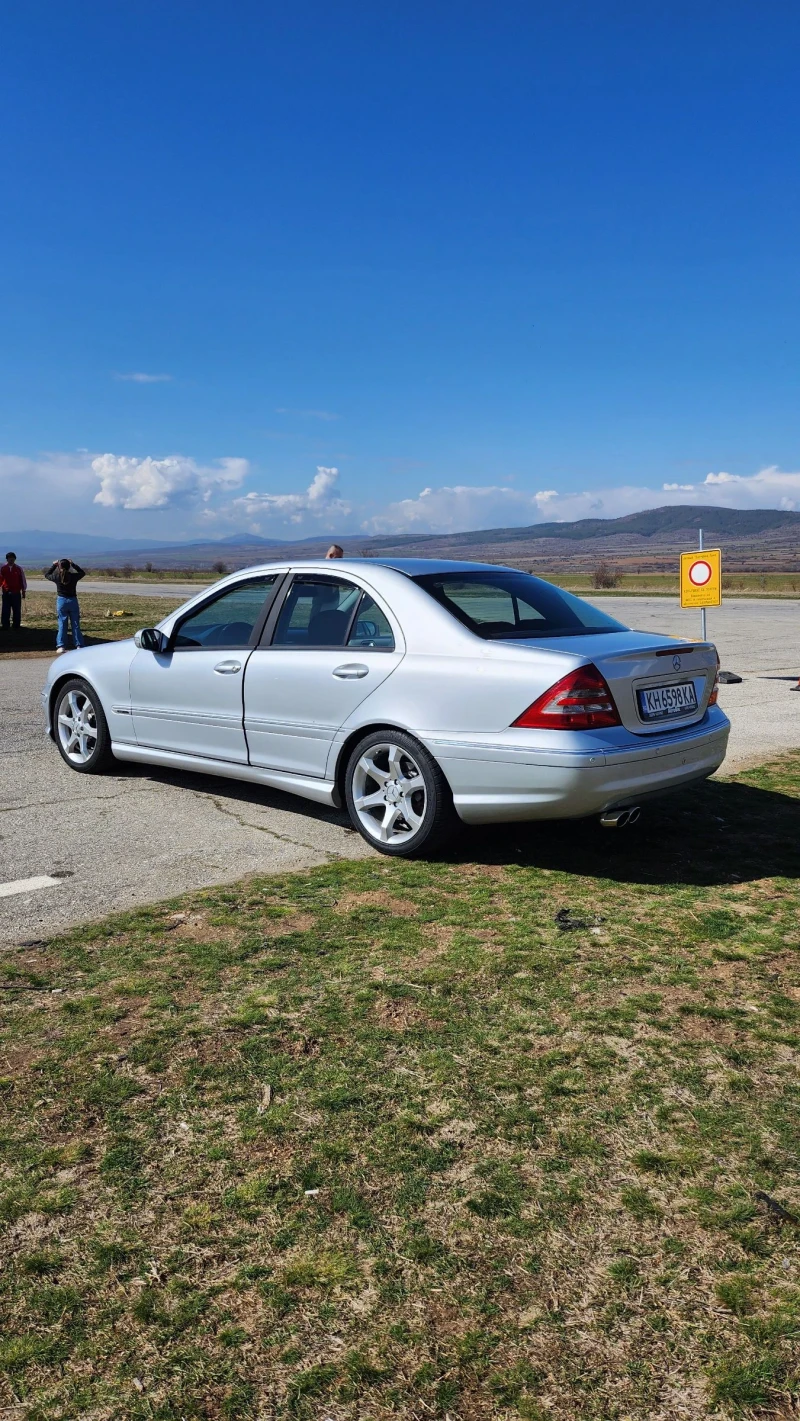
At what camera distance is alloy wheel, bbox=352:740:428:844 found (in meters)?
5.39

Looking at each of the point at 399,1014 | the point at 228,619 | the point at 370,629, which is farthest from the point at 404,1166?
the point at 228,619

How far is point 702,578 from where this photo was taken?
14461mm

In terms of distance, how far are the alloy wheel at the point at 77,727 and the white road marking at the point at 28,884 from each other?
251 cm

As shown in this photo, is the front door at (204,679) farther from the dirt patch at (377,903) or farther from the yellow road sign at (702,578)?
the yellow road sign at (702,578)

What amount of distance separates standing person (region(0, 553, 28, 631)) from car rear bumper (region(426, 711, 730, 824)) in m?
17.5

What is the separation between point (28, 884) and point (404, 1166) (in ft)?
9.95

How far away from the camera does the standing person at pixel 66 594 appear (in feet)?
54.9

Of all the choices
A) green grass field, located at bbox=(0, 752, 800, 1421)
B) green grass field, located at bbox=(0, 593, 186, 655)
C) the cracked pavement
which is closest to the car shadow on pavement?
green grass field, located at bbox=(0, 752, 800, 1421)

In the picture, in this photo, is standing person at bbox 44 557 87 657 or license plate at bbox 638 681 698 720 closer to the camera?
license plate at bbox 638 681 698 720

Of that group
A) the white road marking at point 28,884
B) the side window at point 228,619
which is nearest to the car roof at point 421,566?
the side window at point 228,619

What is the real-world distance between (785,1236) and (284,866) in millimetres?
3376

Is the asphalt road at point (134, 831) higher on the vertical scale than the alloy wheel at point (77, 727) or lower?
lower

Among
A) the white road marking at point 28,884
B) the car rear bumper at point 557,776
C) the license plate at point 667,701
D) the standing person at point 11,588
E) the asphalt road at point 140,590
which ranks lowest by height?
the white road marking at point 28,884

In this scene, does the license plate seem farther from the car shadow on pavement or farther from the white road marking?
the white road marking
